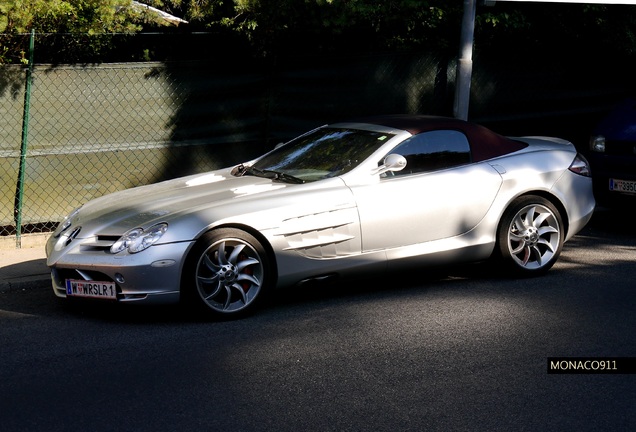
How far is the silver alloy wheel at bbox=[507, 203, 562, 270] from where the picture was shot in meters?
7.96

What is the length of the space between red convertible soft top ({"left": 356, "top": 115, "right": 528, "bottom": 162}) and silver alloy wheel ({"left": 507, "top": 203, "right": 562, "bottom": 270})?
0.58 meters

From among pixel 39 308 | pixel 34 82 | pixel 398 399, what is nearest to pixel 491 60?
pixel 34 82

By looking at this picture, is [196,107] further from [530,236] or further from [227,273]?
[530,236]

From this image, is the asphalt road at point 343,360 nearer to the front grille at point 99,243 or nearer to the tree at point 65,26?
the front grille at point 99,243

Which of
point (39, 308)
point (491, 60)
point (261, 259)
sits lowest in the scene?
point (39, 308)

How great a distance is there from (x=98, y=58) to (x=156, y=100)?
1406 mm

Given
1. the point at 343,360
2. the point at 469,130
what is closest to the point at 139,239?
the point at 343,360

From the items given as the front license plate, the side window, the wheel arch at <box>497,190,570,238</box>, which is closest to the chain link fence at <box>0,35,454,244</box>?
the front license plate

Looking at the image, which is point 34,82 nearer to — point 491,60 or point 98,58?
point 98,58

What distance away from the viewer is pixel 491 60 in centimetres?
1212

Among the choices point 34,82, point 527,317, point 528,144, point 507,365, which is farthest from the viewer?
point 34,82

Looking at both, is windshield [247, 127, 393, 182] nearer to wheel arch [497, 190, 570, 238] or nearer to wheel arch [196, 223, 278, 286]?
wheel arch [196, 223, 278, 286]

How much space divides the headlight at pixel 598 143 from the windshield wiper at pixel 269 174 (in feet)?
14.0

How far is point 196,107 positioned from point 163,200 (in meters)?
3.48
